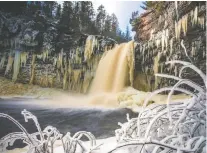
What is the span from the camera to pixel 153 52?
7.48 ft

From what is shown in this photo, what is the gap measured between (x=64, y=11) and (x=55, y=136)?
85cm

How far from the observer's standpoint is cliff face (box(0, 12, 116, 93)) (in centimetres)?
236

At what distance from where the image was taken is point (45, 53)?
240cm

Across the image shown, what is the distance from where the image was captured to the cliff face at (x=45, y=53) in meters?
2.36

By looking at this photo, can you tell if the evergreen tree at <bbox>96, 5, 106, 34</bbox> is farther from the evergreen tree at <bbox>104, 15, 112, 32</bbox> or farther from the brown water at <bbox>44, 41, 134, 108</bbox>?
the brown water at <bbox>44, 41, 134, 108</bbox>

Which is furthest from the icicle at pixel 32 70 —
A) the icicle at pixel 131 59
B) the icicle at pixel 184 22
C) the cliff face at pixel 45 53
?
the icicle at pixel 184 22

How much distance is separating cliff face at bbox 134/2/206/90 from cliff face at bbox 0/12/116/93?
24 cm

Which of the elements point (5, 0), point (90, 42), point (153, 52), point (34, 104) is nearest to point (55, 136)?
point (34, 104)

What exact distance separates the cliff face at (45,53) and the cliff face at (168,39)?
243 millimetres

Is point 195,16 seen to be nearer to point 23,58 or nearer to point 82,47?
point 82,47

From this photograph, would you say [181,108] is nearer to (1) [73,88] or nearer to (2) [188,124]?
(2) [188,124]

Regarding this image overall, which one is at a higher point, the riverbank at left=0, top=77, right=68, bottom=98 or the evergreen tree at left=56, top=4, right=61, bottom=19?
the evergreen tree at left=56, top=4, right=61, bottom=19

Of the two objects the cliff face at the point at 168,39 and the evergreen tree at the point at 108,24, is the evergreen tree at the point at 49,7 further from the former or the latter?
the cliff face at the point at 168,39

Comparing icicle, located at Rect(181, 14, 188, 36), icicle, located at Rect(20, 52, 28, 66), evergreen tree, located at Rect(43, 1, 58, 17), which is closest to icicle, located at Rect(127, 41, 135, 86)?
icicle, located at Rect(181, 14, 188, 36)
